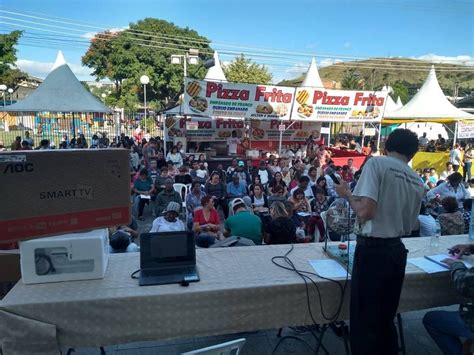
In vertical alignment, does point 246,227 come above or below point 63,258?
below

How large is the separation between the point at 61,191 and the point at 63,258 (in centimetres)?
48

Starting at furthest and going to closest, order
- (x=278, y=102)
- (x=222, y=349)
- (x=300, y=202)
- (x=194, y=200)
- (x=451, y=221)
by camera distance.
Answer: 1. (x=278, y=102)
2. (x=194, y=200)
3. (x=300, y=202)
4. (x=451, y=221)
5. (x=222, y=349)

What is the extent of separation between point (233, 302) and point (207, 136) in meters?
14.1

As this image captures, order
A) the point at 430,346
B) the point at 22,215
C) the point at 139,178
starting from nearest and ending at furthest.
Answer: the point at 22,215 → the point at 430,346 → the point at 139,178

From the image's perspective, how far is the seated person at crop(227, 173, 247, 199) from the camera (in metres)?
8.47

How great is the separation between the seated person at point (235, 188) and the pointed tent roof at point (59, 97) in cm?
735

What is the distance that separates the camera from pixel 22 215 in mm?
2223

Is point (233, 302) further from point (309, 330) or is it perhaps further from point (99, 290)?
point (309, 330)

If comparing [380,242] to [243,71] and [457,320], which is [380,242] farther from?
[243,71]

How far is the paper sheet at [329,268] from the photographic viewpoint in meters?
2.66

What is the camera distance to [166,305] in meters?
2.35

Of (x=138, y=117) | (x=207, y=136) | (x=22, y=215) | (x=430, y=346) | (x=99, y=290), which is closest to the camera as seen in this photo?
(x=22, y=215)

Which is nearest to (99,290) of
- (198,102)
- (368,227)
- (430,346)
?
(368,227)

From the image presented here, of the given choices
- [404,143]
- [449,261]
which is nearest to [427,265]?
[449,261]
